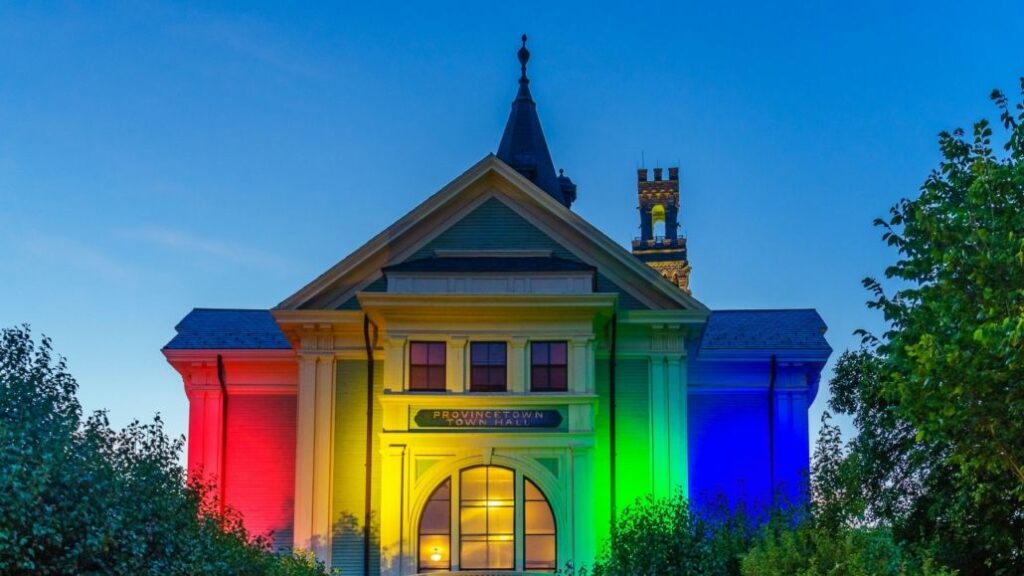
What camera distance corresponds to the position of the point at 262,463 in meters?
38.5

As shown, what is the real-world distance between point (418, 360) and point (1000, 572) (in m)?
14.3

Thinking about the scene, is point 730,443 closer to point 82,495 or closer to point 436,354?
point 436,354

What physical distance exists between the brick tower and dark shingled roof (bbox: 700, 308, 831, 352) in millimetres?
51738

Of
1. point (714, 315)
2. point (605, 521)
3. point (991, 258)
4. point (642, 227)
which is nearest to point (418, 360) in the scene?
point (605, 521)

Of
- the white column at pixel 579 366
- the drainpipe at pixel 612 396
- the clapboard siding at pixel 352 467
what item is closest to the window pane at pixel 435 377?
the clapboard siding at pixel 352 467

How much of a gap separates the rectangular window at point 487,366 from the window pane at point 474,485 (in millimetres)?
2010

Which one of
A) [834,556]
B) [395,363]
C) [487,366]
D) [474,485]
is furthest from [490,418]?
[834,556]

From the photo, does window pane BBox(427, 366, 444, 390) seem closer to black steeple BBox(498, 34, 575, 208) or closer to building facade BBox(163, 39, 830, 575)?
building facade BBox(163, 39, 830, 575)

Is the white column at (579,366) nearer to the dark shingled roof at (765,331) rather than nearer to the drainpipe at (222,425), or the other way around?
the dark shingled roof at (765,331)

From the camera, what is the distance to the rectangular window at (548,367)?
33812 millimetres

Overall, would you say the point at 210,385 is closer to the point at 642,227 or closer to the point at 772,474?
the point at 772,474

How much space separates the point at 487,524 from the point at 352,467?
12.5 ft

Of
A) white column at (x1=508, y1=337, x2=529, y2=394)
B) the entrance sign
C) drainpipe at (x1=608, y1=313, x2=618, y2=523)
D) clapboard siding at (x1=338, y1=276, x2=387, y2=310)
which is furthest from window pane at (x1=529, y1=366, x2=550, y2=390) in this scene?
clapboard siding at (x1=338, y1=276, x2=387, y2=310)

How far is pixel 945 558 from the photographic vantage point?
1127 inches
